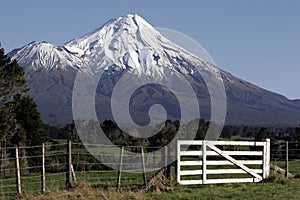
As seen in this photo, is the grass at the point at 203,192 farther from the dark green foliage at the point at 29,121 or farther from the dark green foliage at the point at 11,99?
the dark green foliage at the point at 29,121

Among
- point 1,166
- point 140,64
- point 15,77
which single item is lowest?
point 1,166

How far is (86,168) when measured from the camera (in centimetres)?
3469

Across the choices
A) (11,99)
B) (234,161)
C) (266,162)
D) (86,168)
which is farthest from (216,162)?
(11,99)

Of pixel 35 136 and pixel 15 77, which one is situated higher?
pixel 15 77

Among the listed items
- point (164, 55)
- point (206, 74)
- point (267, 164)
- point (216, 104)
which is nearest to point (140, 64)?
point (164, 55)

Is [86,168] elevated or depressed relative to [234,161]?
depressed

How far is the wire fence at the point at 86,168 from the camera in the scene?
18.7 metres

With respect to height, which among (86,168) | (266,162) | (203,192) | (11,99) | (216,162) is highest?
(11,99)

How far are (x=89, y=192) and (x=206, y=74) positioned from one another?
12875 cm

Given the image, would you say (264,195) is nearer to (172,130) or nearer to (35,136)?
(172,130)

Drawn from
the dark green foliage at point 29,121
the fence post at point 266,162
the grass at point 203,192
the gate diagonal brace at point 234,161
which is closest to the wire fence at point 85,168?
the gate diagonal brace at point 234,161

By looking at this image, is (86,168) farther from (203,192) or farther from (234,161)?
(203,192)

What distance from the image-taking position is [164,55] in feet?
536

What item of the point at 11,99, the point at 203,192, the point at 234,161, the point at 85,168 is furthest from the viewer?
Answer: the point at 11,99
